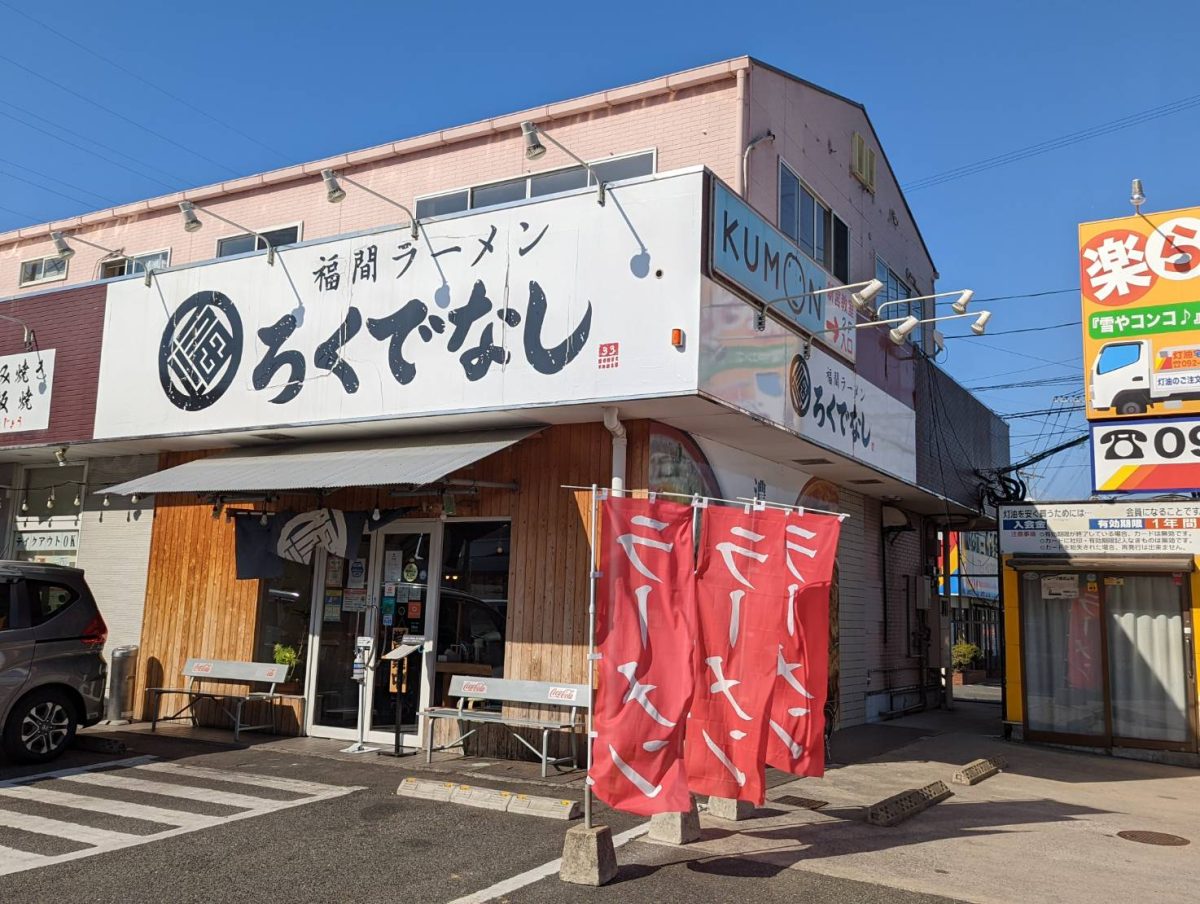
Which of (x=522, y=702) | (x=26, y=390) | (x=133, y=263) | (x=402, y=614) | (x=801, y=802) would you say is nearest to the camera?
(x=801, y=802)

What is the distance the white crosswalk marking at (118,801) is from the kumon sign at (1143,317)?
1127 centimetres

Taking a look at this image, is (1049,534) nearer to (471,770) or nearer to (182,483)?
(471,770)

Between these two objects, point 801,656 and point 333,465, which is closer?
point 801,656

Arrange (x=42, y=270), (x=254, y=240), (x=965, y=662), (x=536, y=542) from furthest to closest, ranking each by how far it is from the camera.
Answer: (x=965, y=662) < (x=42, y=270) < (x=254, y=240) < (x=536, y=542)

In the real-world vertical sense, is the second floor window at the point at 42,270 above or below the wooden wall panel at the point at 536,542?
above

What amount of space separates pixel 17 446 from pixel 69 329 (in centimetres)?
189

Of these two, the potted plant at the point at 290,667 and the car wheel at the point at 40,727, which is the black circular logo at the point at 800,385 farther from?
the car wheel at the point at 40,727

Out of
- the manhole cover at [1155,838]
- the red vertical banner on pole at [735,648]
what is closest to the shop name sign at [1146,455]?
the manhole cover at [1155,838]

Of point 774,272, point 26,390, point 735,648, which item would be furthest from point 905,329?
point 26,390

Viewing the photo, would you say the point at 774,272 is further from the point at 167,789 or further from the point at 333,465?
the point at 167,789

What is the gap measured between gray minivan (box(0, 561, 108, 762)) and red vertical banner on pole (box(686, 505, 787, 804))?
6906 millimetres

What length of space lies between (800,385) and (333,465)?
17.8 ft

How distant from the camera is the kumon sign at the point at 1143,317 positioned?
12797 millimetres

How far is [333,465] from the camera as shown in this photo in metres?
10.4
